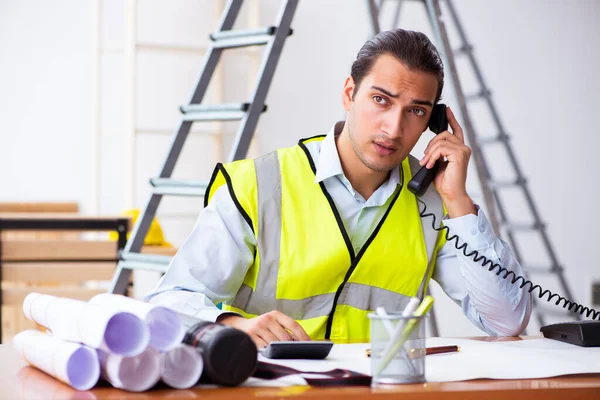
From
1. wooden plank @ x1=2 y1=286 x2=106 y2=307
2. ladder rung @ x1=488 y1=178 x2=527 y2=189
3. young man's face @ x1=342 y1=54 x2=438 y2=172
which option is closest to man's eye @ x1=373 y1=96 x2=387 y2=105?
young man's face @ x1=342 y1=54 x2=438 y2=172

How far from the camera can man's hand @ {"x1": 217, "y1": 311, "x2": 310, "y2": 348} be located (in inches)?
52.1

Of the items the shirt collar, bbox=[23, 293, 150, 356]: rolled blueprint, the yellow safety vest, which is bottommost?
bbox=[23, 293, 150, 356]: rolled blueprint

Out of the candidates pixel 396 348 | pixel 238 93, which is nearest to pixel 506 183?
pixel 238 93

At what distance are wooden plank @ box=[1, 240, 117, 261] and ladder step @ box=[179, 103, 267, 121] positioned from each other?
922mm

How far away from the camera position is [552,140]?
Answer: 5012mm

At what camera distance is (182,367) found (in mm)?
944

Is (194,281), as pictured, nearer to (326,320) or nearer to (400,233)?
(326,320)

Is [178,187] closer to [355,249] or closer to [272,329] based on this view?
[355,249]

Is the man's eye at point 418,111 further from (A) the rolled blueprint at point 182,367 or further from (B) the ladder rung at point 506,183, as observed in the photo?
(B) the ladder rung at point 506,183

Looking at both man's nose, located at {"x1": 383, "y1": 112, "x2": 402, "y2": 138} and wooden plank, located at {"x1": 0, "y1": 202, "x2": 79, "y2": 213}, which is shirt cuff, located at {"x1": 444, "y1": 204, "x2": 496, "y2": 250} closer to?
man's nose, located at {"x1": 383, "y1": 112, "x2": 402, "y2": 138}

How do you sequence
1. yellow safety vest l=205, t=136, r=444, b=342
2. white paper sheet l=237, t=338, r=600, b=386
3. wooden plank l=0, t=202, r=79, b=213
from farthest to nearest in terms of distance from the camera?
wooden plank l=0, t=202, r=79, b=213 < yellow safety vest l=205, t=136, r=444, b=342 < white paper sheet l=237, t=338, r=600, b=386

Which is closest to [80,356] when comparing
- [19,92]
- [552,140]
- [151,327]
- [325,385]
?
[151,327]

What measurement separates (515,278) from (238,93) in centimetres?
329

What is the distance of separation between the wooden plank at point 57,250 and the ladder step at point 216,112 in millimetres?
922
